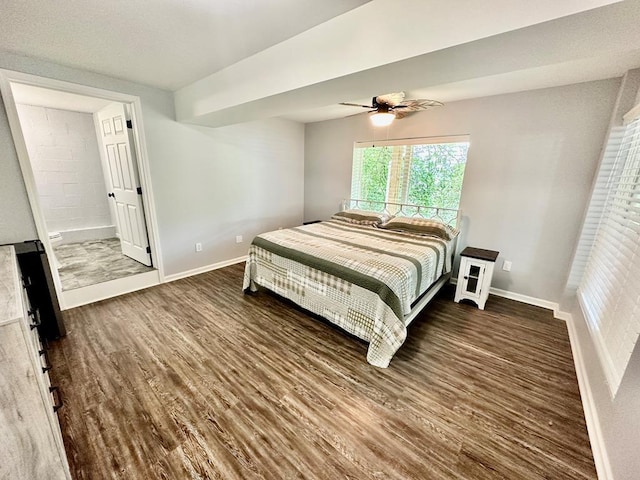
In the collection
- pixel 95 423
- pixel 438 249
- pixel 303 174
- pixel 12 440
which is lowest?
pixel 95 423

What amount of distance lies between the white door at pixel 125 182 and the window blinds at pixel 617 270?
4381 mm

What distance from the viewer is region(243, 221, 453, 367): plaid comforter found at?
6.41 feet

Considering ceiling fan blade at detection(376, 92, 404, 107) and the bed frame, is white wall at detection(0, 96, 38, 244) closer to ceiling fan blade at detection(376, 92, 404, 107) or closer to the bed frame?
ceiling fan blade at detection(376, 92, 404, 107)

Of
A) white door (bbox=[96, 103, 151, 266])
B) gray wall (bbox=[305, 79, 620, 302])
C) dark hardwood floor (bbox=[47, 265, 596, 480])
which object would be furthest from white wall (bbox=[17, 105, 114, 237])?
A: gray wall (bbox=[305, 79, 620, 302])

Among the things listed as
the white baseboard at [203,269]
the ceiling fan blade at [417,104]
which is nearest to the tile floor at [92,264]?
the white baseboard at [203,269]

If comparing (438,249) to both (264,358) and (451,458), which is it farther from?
(264,358)

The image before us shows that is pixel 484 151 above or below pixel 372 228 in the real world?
above

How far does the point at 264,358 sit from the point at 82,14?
2576 millimetres

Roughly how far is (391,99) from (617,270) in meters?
2.20

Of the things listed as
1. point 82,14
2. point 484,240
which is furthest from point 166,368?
point 484,240

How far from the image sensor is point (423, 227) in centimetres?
310

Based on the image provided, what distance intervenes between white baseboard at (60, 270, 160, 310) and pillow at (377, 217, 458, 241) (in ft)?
10.3

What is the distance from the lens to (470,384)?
1.81 m

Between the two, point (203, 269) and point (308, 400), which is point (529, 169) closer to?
point (308, 400)
